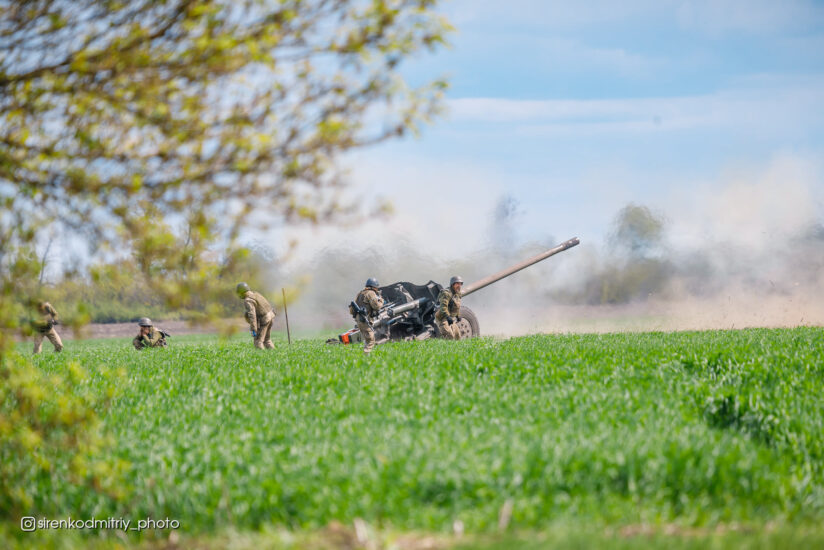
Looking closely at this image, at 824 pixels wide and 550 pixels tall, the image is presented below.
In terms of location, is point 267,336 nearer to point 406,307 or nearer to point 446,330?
point 406,307

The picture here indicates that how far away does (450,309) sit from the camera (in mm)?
20016

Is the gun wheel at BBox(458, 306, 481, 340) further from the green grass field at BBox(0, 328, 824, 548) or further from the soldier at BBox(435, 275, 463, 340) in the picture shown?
the green grass field at BBox(0, 328, 824, 548)

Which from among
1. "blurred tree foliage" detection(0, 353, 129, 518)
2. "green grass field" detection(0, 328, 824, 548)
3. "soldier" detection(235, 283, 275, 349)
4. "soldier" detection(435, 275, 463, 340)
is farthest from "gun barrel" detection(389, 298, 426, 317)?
"blurred tree foliage" detection(0, 353, 129, 518)

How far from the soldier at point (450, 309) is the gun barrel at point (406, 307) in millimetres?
741

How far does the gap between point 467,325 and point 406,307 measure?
6.86 ft

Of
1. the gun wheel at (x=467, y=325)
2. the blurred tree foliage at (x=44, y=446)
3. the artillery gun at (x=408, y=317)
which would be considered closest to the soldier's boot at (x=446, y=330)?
the artillery gun at (x=408, y=317)

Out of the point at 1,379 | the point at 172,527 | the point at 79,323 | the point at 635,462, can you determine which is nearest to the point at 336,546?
the point at 172,527

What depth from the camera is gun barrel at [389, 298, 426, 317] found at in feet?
67.0

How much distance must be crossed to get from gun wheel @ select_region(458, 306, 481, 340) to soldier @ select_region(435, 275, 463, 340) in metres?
1.19

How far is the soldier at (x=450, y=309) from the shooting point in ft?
65.0

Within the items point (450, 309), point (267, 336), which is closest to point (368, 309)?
point (450, 309)

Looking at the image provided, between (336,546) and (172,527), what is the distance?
1.66 meters

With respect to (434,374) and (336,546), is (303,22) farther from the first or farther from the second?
(434,374)

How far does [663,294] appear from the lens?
4269 centimetres
